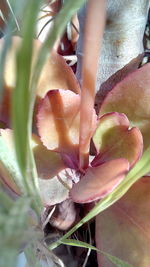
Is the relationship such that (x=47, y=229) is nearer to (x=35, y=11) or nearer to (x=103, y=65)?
(x=103, y=65)

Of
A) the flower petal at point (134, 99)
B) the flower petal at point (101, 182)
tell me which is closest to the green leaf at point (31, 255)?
the flower petal at point (101, 182)

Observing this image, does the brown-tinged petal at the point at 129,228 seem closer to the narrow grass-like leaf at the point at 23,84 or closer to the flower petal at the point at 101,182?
the flower petal at the point at 101,182

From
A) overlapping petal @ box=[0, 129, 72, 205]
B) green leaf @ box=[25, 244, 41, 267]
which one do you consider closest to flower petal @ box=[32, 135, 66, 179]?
overlapping petal @ box=[0, 129, 72, 205]

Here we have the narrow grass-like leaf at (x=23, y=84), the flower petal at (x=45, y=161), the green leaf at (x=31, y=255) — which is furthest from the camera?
the flower petal at (x=45, y=161)

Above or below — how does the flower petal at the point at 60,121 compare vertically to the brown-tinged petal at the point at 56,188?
above

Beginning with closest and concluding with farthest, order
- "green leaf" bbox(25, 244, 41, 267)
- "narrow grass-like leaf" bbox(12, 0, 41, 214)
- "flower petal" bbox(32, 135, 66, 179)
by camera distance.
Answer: "narrow grass-like leaf" bbox(12, 0, 41, 214) → "green leaf" bbox(25, 244, 41, 267) → "flower petal" bbox(32, 135, 66, 179)

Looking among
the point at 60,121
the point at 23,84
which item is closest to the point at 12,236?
the point at 23,84

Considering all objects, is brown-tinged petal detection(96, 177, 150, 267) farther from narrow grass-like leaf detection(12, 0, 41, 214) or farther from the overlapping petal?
narrow grass-like leaf detection(12, 0, 41, 214)
